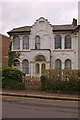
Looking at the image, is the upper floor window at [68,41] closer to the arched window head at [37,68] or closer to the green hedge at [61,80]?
the arched window head at [37,68]

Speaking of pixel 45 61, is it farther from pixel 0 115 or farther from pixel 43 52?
pixel 0 115

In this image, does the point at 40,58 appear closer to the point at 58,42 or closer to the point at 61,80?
the point at 58,42

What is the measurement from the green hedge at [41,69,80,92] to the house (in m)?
7.14

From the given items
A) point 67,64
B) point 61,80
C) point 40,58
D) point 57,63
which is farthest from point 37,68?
point 61,80

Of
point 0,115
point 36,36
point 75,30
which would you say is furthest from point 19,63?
point 0,115

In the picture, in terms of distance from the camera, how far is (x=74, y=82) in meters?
8.33

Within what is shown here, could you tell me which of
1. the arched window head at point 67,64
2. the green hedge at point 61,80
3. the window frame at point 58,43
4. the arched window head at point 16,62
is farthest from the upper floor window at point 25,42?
the green hedge at point 61,80

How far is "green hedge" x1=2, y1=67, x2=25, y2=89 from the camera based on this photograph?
9195 millimetres

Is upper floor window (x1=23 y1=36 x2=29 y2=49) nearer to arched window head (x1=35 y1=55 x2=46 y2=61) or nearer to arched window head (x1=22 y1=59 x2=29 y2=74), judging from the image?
arched window head (x1=22 y1=59 x2=29 y2=74)

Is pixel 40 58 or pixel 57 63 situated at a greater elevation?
pixel 40 58

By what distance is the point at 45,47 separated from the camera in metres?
16.9

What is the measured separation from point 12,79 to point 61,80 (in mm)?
4093

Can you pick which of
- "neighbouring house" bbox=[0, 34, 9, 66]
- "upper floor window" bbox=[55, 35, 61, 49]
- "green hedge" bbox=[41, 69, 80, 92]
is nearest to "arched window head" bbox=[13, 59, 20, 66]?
"neighbouring house" bbox=[0, 34, 9, 66]

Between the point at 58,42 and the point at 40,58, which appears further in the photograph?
the point at 58,42
